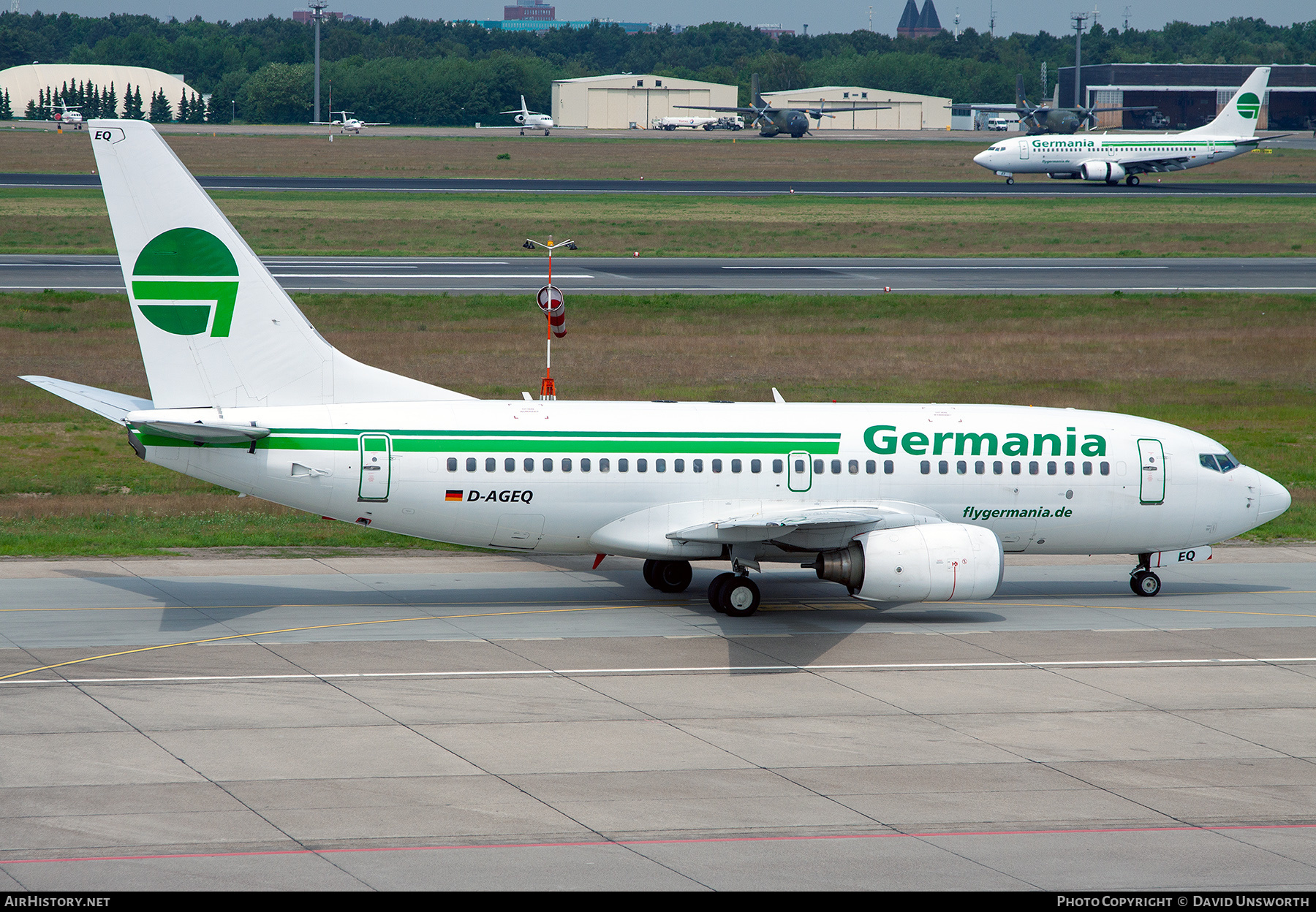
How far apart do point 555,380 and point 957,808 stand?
116 ft

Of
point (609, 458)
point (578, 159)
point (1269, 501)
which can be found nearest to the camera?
point (609, 458)

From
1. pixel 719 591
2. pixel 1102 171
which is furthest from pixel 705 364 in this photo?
pixel 1102 171

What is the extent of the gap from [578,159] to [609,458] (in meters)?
Result: 136

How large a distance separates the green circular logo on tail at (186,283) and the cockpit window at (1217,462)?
20450mm

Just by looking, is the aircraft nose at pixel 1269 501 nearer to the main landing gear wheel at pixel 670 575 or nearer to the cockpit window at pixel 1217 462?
the cockpit window at pixel 1217 462

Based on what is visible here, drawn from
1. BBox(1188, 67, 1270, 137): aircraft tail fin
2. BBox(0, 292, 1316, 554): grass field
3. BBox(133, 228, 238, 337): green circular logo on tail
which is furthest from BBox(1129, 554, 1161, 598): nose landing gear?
BBox(1188, 67, 1270, 137): aircraft tail fin

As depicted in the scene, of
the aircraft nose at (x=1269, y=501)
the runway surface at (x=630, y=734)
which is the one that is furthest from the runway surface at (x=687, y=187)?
the runway surface at (x=630, y=734)

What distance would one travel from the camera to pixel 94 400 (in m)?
26.8

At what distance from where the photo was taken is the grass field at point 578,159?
13825 centimetres

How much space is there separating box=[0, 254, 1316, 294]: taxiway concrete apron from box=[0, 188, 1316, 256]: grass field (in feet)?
10.9

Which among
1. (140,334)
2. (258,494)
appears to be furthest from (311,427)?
(140,334)

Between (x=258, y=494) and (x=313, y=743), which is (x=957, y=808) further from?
(x=258, y=494)

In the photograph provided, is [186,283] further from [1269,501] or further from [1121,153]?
[1121,153]

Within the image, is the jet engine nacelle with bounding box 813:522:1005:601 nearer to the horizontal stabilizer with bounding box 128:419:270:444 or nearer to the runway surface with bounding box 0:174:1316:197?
the horizontal stabilizer with bounding box 128:419:270:444
